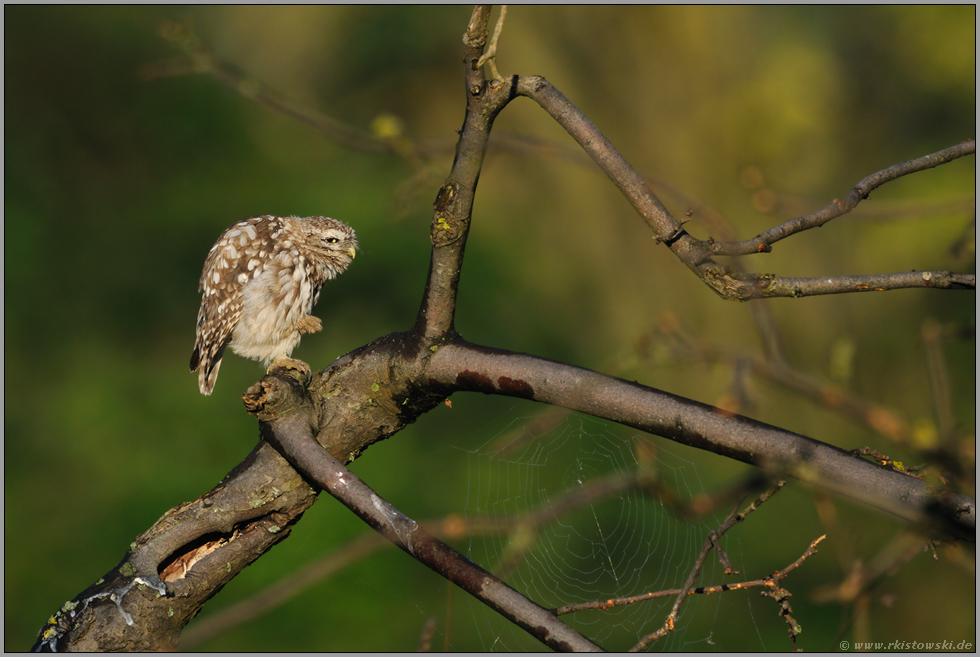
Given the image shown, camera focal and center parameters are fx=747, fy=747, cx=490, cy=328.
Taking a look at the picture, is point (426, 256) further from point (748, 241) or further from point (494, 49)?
point (748, 241)

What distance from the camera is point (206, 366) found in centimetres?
330

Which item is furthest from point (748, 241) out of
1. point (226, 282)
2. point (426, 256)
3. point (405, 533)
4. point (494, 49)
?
point (426, 256)

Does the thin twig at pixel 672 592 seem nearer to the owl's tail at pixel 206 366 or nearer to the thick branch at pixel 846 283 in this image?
the thick branch at pixel 846 283

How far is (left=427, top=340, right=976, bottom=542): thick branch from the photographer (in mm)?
1314

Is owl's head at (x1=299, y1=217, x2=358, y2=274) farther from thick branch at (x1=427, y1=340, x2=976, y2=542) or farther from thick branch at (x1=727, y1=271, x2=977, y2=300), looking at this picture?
thick branch at (x1=727, y1=271, x2=977, y2=300)

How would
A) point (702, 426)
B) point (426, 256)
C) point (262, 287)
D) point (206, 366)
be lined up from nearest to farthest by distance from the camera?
point (702, 426)
point (262, 287)
point (206, 366)
point (426, 256)

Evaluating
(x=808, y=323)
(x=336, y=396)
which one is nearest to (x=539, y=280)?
(x=808, y=323)

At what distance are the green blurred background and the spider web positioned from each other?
7.2 inches

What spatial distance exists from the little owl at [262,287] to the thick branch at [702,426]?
1.42 m

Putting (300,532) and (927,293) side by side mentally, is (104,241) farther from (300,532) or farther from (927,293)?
(927,293)

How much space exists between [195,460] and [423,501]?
5.64ft

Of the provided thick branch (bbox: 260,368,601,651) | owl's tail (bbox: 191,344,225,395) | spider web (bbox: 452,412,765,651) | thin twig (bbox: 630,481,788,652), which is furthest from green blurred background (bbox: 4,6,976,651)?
thin twig (bbox: 630,481,788,652)

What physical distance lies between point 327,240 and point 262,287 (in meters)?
0.39

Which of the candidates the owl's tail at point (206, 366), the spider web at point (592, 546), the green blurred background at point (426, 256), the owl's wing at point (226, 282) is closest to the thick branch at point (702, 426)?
the owl's wing at point (226, 282)
